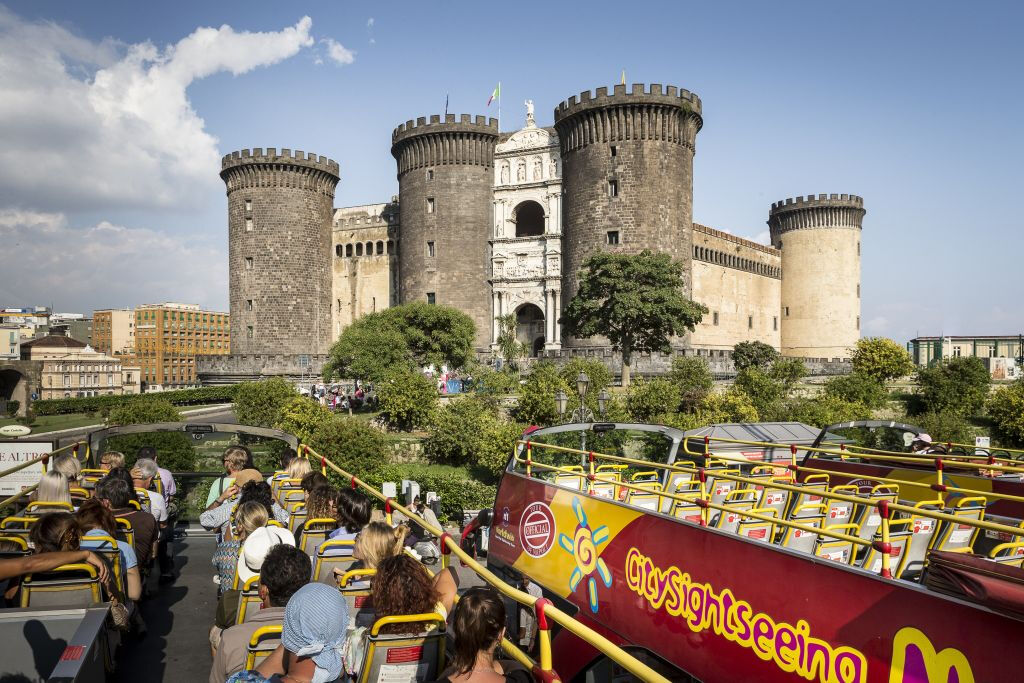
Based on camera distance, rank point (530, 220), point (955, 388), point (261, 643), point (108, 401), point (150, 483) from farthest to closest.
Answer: point (530, 220) < point (108, 401) < point (955, 388) < point (150, 483) < point (261, 643)

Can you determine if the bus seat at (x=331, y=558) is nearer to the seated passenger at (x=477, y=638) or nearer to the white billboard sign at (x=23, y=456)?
the seated passenger at (x=477, y=638)

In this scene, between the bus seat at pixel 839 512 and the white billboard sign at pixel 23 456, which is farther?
the white billboard sign at pixel 23 456

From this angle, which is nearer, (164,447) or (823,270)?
(164,447)

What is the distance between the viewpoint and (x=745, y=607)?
4758mm

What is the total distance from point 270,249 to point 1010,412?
140 feet

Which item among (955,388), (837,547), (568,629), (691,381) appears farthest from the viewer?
(691,381)

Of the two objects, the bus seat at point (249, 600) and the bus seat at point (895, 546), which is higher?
the bus seat at point (895, 546)

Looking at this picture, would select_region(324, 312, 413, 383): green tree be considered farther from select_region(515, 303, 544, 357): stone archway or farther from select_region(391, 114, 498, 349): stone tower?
select_region(515, 303, 544, 357): stone archway

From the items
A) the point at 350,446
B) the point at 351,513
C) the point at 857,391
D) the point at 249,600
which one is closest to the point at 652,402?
the point at 857,391

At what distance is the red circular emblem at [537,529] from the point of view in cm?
723

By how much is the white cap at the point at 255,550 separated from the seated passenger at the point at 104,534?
1.20m

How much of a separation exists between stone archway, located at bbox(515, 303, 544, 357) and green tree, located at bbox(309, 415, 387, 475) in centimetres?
2886

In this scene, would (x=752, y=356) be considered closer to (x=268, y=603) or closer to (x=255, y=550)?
(x=255, y=550)

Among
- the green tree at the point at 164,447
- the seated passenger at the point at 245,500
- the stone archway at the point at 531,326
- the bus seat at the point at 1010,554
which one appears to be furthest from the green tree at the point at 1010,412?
the seated passenger at the point at 245,500
